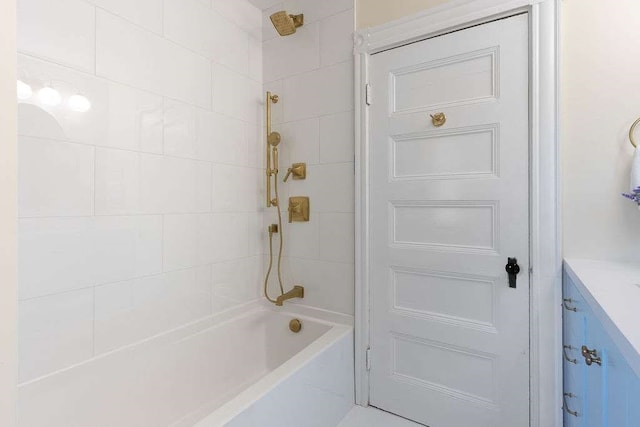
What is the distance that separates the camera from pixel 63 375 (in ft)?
3.95

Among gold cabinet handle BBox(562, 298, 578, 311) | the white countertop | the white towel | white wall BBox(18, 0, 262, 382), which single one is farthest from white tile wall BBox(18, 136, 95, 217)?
the white towel

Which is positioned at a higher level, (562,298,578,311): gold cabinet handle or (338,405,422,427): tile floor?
(562,298,578,311): gold cabinet handle

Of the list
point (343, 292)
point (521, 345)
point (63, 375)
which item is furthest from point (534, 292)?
point (63, 375)

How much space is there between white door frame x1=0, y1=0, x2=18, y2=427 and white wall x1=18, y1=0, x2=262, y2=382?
2.98 ft

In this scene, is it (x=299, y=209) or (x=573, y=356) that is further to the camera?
(x=299, y=209)

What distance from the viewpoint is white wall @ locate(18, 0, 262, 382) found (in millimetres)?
1159

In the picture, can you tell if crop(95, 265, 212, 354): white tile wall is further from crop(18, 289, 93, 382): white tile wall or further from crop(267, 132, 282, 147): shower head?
crop(267, 132, 282, 147): shower head

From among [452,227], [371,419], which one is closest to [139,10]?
[452,227]

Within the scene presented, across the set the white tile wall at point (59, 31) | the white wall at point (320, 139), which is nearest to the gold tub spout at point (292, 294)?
the white wall at point (320, 139)

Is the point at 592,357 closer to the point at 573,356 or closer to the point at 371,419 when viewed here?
the point at 573,356

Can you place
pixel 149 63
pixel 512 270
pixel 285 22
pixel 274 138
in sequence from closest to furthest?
1. pixel 512 270
2. pixel 149 63
3. pixel 285 22
4. pixel 274 138

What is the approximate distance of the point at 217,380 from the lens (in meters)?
1.75

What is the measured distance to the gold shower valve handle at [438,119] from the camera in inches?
60.3

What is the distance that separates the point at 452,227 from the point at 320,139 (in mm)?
890
